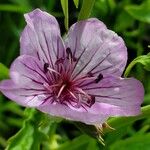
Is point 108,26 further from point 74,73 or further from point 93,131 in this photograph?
point 93,131

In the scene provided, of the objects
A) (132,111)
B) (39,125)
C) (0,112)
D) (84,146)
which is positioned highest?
(132,111)

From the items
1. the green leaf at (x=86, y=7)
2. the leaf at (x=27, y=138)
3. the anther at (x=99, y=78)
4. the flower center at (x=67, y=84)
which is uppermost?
the green leaf at (x=86, y=7)

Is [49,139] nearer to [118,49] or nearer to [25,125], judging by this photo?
[25,125]

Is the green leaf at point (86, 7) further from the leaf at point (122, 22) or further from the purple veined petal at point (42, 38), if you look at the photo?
the leaf at point (122, 22)

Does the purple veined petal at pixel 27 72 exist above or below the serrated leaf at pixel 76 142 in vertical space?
above

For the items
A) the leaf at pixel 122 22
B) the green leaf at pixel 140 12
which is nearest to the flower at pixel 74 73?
the green leaf at pixel 140 12

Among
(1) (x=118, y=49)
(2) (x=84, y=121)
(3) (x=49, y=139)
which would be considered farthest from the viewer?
(3) (x=49, y=139)

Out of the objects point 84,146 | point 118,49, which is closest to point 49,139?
point 84,146

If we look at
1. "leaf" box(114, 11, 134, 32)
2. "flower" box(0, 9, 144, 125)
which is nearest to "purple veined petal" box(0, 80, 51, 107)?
"flower" box(0, 9, 144, 125)
